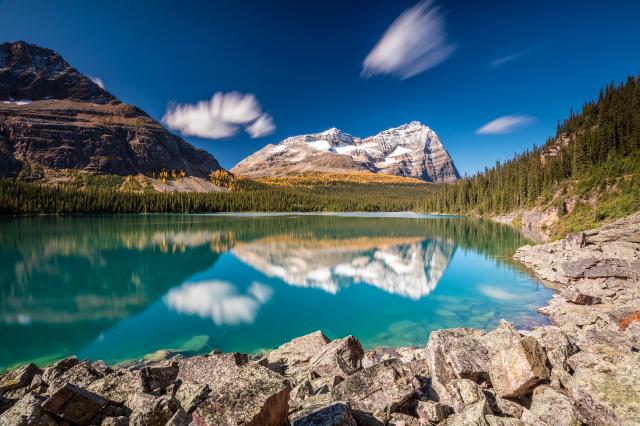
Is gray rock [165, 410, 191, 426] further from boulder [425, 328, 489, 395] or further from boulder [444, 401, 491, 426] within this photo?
boulder [425, 328, 489, 395]

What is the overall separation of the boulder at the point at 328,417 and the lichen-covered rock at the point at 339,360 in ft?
8.61

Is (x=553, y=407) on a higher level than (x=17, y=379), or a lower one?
higher

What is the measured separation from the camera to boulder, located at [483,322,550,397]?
6.32m

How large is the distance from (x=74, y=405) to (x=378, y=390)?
5.27 metres

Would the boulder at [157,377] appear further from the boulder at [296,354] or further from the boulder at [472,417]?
the boulder at [472,417]

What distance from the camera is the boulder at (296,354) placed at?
10121 millimetres

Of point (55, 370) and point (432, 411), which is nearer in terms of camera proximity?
point (432, 411)

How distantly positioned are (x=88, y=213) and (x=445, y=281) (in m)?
146

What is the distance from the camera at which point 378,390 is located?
636 centimetres

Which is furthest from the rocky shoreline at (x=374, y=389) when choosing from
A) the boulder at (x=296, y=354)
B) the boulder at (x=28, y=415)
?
the boulder at (x=296, y=354)

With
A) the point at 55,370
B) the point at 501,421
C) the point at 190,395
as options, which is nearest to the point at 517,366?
the point at 501,421

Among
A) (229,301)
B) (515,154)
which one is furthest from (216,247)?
(515,154)

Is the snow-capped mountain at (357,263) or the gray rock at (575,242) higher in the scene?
the gray rock at (575,242)

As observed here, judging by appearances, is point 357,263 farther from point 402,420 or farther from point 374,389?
point 402,420
